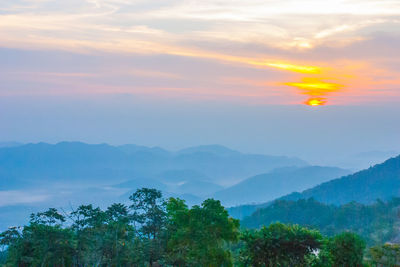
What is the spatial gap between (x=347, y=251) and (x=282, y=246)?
17.7 feet

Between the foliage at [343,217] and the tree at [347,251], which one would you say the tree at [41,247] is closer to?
the tree at [347,251]

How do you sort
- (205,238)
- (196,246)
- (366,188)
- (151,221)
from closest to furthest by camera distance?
(196,246)
(205,238)
(151,221)
(366,188)

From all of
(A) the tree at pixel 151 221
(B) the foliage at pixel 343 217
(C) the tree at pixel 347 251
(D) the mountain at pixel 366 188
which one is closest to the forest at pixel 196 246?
(C) the tree at pixel 347 251

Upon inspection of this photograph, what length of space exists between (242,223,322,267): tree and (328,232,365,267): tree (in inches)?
76.6

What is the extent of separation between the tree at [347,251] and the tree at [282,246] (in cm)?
195

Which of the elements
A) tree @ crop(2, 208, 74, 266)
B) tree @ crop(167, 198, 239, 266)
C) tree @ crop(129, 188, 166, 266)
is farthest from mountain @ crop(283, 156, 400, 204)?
tree @ crop(2, 208, 74, 266)

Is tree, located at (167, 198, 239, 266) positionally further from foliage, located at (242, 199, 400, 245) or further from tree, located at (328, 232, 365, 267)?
foliage, located at (242, 199, 400, 245)

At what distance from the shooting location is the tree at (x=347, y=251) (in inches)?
1262

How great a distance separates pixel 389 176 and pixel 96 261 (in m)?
189

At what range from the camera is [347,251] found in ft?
105

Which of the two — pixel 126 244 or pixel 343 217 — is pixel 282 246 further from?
pixel 343 217

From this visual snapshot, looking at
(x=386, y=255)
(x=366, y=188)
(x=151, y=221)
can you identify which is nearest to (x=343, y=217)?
(x=386, y=255)

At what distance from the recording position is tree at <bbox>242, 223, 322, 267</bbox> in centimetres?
3106

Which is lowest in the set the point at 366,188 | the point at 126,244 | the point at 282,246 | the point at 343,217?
the point at 282,246
